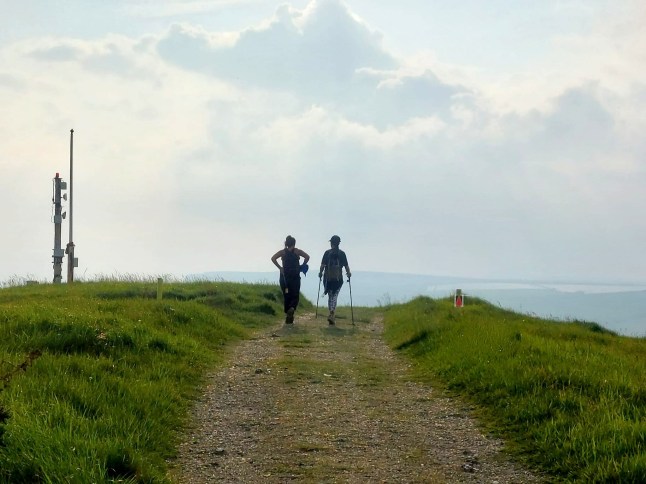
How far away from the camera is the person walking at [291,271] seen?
21406 mm

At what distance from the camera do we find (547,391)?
9367 millimetres

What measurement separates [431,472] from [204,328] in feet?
33.4

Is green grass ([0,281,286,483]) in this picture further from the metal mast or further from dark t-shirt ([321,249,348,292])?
the metal mast

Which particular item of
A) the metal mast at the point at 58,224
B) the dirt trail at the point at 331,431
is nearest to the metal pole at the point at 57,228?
the metal mast at the point at 58,224

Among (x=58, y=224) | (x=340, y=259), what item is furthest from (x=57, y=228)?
(x=340, y=259)

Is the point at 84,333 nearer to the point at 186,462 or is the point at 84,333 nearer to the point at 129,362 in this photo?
the point at 129,362

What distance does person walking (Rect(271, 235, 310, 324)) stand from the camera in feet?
70.2

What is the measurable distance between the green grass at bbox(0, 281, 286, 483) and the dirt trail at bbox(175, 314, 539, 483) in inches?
19.9

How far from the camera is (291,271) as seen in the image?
2150cm

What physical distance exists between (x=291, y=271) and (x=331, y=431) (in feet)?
42.3

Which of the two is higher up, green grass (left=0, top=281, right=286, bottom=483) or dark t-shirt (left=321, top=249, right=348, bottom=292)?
dark t-shirt (left=321, top=249, right=348, bottom=292)

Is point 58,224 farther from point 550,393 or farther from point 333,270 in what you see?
point 550,393

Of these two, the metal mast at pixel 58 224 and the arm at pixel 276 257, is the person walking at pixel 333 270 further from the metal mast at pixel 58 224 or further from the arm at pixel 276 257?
the metal mast at pixel 58 224

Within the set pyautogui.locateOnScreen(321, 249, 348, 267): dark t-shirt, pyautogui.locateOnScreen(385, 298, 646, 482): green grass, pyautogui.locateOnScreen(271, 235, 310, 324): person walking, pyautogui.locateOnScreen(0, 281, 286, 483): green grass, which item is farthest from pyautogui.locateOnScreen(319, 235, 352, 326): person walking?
pyautogui.locateOnScreen(385, 298, 646, 482): green grass
